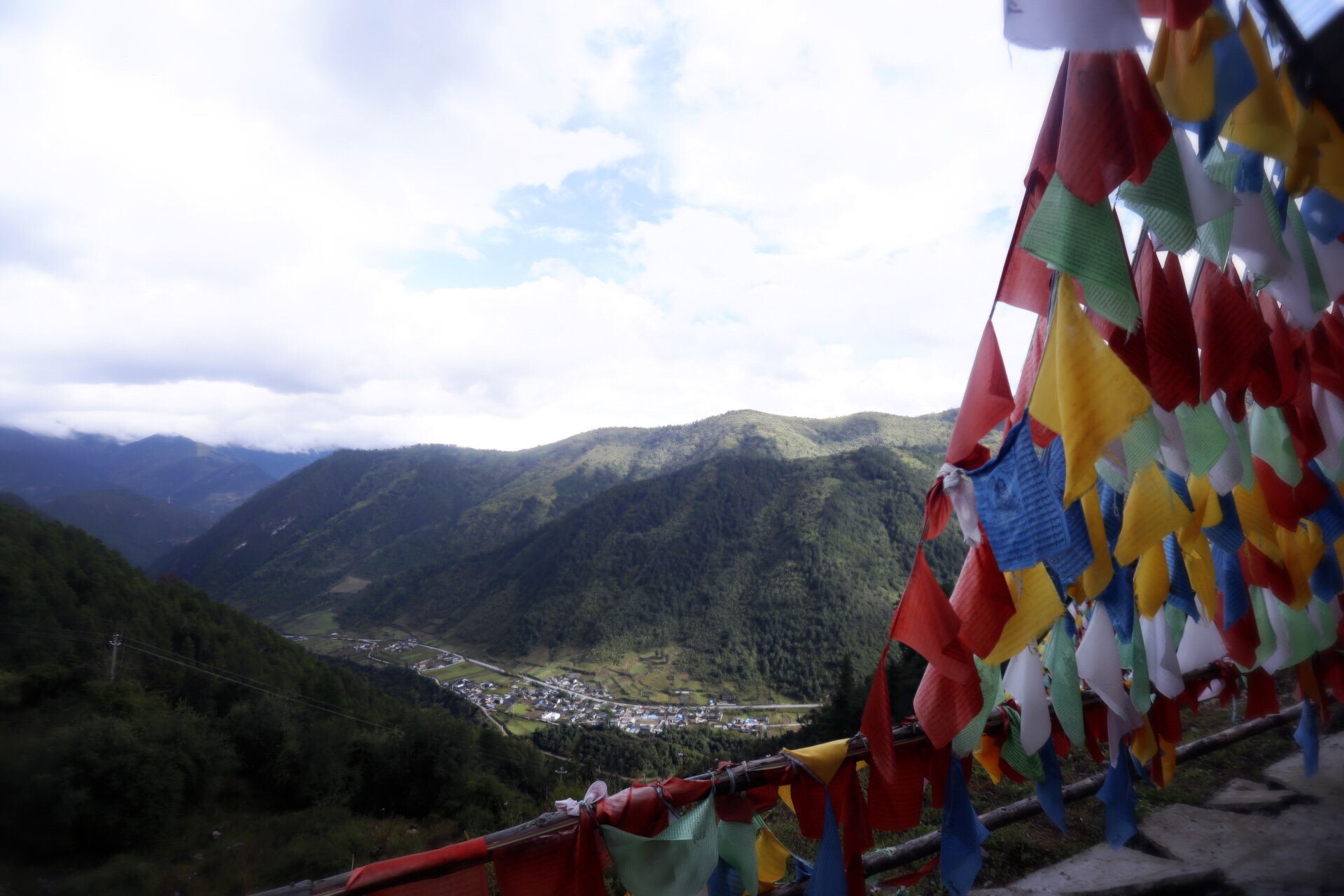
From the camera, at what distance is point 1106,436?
1.11 meters

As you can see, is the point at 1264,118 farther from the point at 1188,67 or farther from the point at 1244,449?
the point at 1244,449

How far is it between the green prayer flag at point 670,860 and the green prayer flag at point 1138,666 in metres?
1.87

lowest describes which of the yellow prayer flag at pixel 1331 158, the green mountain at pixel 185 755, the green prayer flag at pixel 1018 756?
the green mountain at pixel 185 755

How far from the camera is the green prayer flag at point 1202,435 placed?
1.53 m

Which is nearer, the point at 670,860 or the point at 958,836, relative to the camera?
the point at 670,860

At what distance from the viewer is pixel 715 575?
8031cm

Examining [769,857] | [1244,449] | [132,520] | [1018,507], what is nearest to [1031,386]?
[1018,507]

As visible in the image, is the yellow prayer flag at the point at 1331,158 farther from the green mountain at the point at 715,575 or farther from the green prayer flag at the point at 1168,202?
the green mountain at the point at 715,575

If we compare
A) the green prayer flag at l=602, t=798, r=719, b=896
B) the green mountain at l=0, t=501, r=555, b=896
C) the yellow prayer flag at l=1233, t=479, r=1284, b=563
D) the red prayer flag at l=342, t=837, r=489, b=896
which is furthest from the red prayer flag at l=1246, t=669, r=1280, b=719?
the green mountain at l=0, t=501, r=555, b=896

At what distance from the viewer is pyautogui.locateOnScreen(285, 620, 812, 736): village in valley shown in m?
46.6

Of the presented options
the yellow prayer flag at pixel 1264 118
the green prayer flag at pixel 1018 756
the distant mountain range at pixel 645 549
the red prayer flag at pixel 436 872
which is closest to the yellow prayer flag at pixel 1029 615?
the green prayer flag at pixel 1018 756

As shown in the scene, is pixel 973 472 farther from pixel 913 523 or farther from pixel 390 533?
pixel 390 533

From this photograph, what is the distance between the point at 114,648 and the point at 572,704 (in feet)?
→ 126

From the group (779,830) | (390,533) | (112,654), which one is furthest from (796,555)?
(390,533)
